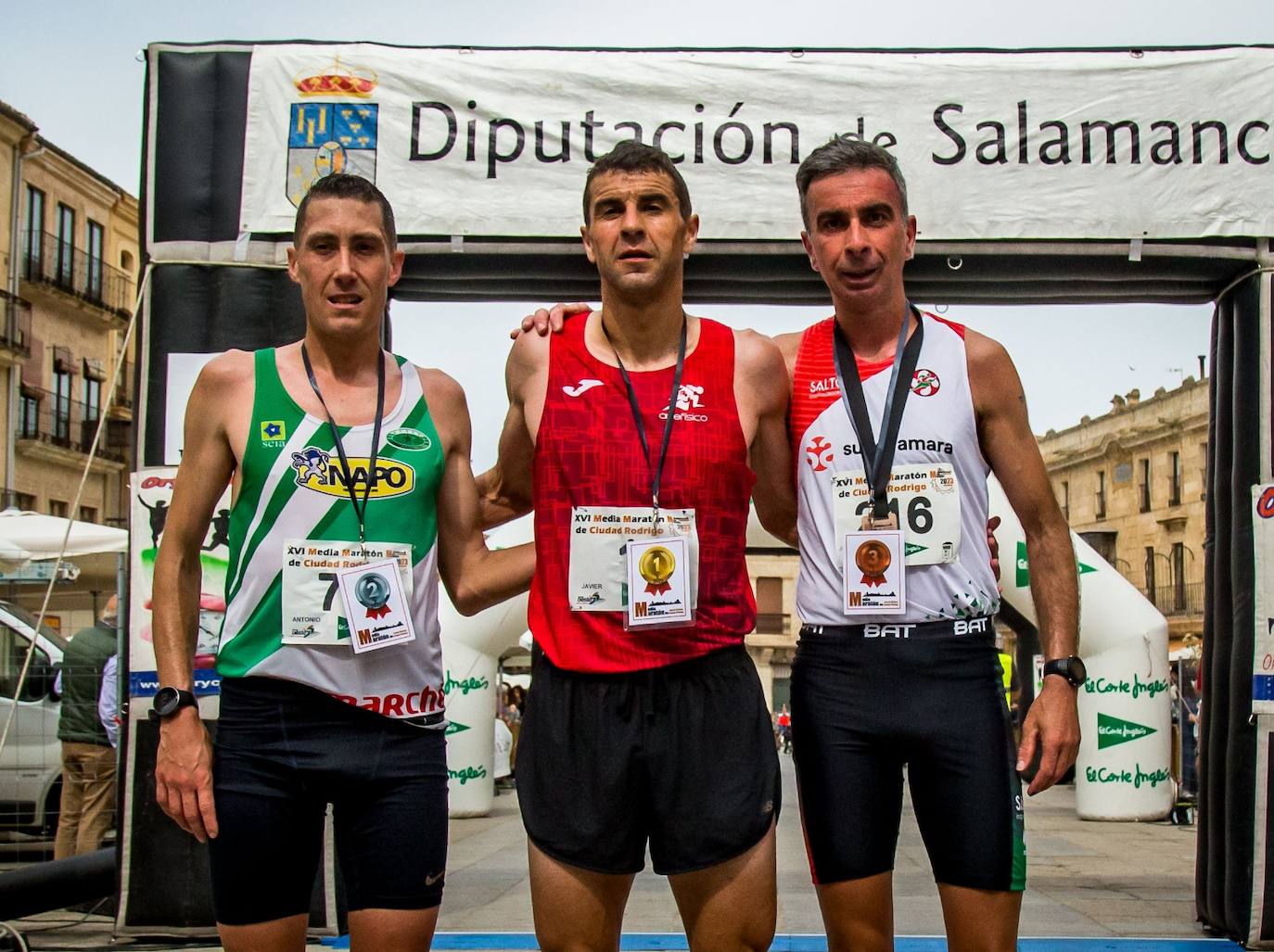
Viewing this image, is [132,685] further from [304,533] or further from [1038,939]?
[1038,939]

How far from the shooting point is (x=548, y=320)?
2.99m

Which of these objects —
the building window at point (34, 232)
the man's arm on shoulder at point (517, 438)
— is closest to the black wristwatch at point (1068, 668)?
the man's arm on shoulder at point (517, 438)

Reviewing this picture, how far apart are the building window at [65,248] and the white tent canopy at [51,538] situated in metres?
21.2

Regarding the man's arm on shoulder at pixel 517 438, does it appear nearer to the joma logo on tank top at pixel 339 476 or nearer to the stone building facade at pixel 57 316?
the joma logo on tank top at pixel 339 476

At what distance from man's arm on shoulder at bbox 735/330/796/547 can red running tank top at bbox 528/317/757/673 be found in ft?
0.23

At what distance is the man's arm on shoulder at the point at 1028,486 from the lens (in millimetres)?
2947

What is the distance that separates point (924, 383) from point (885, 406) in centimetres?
11

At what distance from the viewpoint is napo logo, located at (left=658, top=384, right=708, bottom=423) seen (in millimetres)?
2754

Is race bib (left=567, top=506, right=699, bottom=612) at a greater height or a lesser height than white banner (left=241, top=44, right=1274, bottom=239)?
lesser

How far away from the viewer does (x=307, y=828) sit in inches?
102

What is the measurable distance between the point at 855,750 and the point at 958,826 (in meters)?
0.26

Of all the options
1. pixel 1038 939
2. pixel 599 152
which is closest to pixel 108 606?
pixel 599 152

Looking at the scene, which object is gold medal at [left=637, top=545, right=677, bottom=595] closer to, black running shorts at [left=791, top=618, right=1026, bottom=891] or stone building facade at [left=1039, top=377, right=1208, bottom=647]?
black running shorts at [left=791, top=618, right=1026, bottom=891]

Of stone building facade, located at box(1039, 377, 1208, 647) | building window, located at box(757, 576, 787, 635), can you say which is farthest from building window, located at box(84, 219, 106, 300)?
building window, located at box(757, 576, 787, 635)
